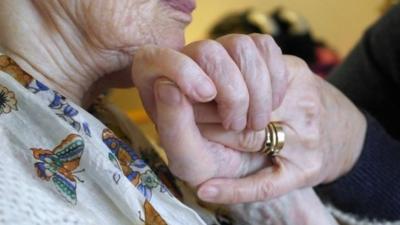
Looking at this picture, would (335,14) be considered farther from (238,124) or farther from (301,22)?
(238,124)

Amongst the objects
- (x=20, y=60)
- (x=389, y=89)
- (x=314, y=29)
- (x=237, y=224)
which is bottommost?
(x=314, y=29)

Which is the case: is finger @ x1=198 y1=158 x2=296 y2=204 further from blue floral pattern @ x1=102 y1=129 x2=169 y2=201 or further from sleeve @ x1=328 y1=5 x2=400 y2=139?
sleeve @ x1=328 y1=5 x2=400 y2=139

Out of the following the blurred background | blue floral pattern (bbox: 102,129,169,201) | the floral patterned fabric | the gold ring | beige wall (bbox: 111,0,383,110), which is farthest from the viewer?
beige wall (bbox: 111,0,383,110)

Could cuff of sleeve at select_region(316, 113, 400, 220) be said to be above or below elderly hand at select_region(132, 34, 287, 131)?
below

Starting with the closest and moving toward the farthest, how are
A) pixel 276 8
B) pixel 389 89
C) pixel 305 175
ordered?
1. pixel 305 175
2. pixel 389 89
3. pixel 276 8

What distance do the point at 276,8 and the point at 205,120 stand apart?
8.29ft

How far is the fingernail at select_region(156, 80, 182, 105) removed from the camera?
25.1 inches

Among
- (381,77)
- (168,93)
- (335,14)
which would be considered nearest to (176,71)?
(168,93)

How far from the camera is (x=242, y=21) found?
2934 millimetres

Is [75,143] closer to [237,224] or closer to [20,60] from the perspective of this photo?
[20,60]

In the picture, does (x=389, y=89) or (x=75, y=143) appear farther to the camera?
(x=389, y=89)

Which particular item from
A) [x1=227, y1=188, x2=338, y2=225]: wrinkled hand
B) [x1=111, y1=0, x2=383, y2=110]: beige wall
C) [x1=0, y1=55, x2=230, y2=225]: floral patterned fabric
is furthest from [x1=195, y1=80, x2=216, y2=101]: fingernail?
[x1=111, y1=0, x2=383, y2=110]: beige wall

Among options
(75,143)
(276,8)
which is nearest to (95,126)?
(75,143)

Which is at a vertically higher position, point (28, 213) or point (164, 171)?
point (28, 213)
